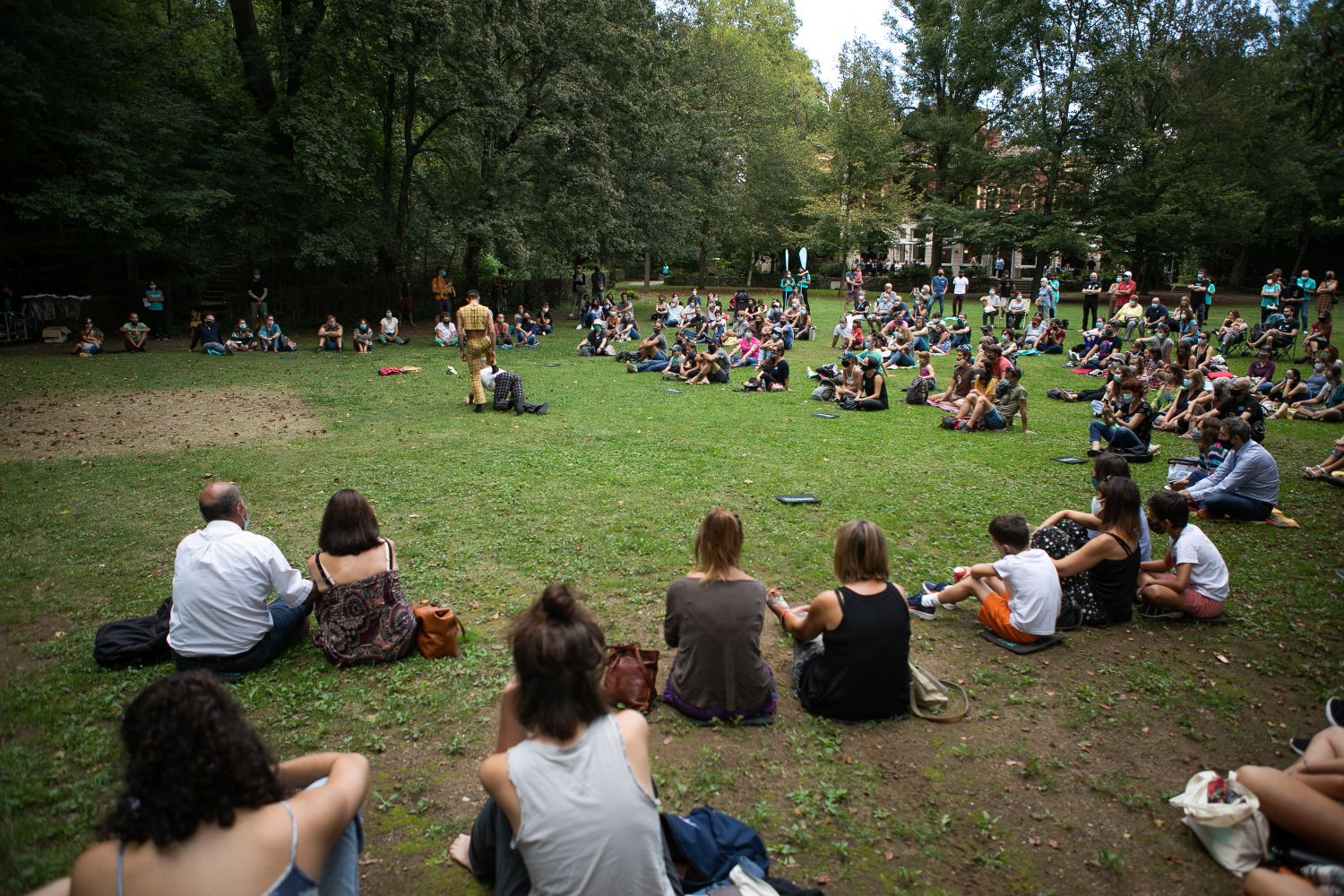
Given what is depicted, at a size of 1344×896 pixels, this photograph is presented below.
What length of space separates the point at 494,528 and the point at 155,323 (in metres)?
19.4

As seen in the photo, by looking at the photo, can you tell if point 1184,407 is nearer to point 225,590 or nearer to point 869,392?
point 869,392

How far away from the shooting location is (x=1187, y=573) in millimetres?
5590

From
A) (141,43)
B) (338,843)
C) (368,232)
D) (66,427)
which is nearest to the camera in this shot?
(338,843)

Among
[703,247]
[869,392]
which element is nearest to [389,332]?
[869,392]

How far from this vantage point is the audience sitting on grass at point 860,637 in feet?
13.8

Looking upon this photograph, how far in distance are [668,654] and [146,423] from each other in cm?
1041

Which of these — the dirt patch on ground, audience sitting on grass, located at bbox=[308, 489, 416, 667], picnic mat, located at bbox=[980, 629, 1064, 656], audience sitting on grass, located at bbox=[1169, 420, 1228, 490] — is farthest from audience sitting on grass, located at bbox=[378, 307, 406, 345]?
picnic mat, located at bbox=[980, 629, 1064, 656]

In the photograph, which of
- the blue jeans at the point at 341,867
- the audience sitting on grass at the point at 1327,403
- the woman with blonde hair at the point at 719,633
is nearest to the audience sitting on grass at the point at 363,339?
the woman with blonde hair at the point at 719,633

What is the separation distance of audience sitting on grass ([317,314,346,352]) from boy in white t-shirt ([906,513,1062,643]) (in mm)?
19660

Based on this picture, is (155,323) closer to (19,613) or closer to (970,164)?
(19,613)

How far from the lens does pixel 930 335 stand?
69.8ft

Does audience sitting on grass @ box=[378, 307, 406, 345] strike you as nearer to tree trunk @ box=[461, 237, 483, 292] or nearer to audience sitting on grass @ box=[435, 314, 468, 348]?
A: audience sitting on grass @ box=[435, 314, 468, 348]

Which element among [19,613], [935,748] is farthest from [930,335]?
[19,613]

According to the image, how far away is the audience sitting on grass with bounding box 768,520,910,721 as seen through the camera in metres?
4.21
